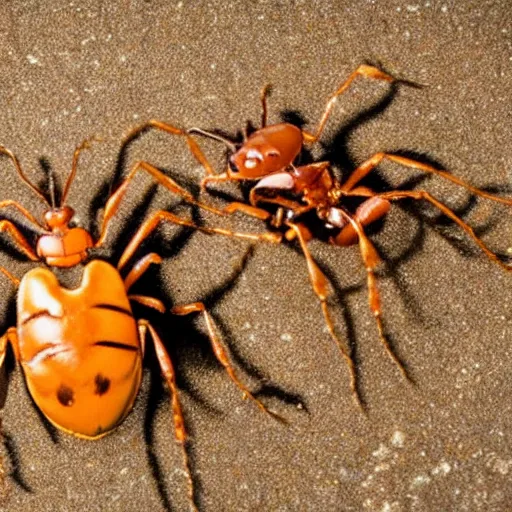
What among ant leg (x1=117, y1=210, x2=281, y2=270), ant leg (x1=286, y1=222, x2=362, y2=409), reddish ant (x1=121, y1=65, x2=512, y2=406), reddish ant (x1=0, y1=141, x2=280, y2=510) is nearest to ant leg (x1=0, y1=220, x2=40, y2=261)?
reddish ant (x1=0, y1=141, x2=280, y2=510)

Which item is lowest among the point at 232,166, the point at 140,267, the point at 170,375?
the point at 170,375

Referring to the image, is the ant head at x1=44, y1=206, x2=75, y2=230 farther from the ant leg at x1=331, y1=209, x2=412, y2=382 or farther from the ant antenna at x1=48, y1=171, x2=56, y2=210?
the ant leg at x1=331, y1=209, x2=412, y2=382

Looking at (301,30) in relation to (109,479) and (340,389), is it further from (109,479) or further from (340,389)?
(109,479)

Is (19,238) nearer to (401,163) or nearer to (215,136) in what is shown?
(215,136)

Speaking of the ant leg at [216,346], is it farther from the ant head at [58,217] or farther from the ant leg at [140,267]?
the ant head at [58,217]

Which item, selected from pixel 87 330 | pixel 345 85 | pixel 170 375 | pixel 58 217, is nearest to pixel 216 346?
pixel 170 375

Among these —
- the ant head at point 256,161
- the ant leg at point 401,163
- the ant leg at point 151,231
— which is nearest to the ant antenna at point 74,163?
the ant leg at point 151,231
